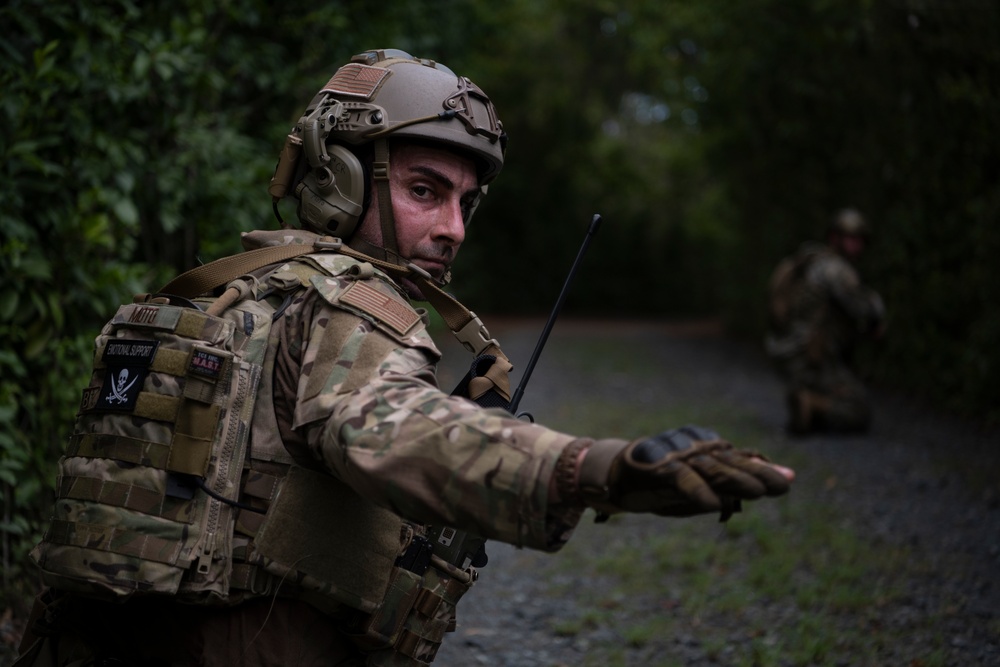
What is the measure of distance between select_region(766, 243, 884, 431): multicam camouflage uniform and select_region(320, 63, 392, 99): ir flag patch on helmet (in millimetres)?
8160

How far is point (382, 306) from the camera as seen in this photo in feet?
6.89

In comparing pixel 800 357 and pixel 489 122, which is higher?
pixel 489 122

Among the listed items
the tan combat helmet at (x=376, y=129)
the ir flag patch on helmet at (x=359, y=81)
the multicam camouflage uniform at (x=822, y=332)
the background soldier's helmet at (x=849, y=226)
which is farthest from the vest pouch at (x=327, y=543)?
the background soldier's helmet at (x=849, y=226)

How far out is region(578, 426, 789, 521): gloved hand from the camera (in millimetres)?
1681

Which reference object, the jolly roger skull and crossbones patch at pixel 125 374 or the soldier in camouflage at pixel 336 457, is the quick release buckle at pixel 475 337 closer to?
the soldier in camouflage at pixel 336 457

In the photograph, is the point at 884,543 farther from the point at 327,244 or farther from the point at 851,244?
the point at 327,244

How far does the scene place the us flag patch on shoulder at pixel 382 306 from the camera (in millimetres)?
2066

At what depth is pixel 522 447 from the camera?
179 cm

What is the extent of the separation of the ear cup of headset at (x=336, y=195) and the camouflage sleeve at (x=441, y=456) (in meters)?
0.67

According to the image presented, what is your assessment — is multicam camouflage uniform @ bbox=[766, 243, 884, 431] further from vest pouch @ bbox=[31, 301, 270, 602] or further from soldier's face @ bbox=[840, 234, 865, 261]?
vest pouch @ bbox=[31, 301, 270, 602]

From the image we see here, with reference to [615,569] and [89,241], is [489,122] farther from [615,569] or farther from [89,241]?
[615,569]

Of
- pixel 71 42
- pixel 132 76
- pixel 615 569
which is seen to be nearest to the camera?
pixel 71 42

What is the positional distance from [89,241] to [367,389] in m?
3.05

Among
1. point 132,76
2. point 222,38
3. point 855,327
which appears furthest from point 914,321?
point 132,76
